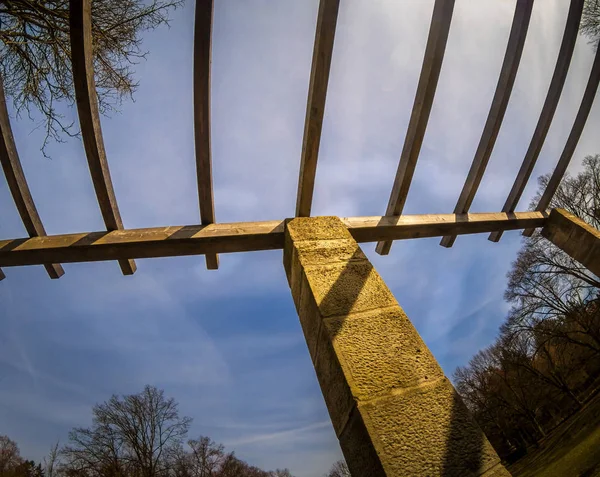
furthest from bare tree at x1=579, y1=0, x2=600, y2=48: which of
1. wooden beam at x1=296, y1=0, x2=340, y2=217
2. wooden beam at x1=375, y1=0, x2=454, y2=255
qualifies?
wooden beam at x1=296, y1=0, x2=340, y2=217

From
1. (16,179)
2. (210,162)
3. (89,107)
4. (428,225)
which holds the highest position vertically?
(16,179)

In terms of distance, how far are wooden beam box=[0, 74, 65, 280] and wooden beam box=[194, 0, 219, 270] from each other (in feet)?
5.68

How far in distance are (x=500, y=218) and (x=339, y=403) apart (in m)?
3.66

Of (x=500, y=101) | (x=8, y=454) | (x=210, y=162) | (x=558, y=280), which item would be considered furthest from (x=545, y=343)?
(x=8, y=454)

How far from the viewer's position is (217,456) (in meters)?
19.3

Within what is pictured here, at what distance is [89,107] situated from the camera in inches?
88.1

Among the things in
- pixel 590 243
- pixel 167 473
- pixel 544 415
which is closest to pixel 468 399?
pixel 544 415

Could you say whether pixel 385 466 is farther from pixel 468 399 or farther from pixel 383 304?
pixel 468 399

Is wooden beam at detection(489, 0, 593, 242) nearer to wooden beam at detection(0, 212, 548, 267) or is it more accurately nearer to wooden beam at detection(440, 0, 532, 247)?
wooden beam at detection(440, 0, 532, 247)

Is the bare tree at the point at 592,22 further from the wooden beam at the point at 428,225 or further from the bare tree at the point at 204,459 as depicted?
the bare tree at the point at 204,459

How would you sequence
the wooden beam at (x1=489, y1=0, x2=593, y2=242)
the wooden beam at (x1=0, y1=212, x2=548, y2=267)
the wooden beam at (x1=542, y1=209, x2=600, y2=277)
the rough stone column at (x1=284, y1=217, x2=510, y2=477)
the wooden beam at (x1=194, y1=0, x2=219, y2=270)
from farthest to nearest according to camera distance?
the wooden beam at (x1=542, y1=209, x2=600, y2=277)
the wooden beam at (x1=489, y1=0, x2=593, y2=242)
the wooden beam at (x1=0, y1=212, x2=548, y2=267)
the wooden beam at (x1=194, y1=0, x2=219, y2=270)
the rough stone column at (x1=284, y1=217, x2=510, y2=477)

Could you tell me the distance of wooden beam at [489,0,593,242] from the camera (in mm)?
2910

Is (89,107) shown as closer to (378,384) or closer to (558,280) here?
(378,384)

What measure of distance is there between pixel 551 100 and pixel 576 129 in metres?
0.84
